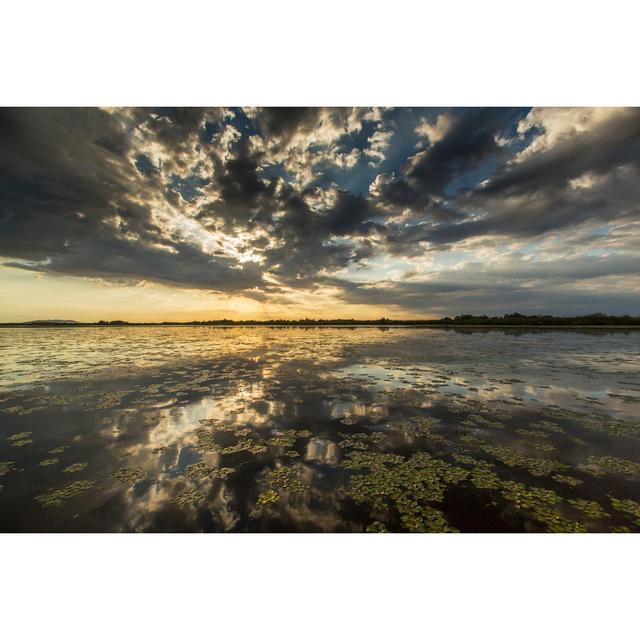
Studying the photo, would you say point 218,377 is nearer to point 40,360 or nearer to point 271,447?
point 271,447

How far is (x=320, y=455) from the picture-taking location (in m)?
6.20

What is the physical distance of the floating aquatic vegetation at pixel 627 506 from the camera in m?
4.27

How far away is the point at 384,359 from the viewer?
19531 mm

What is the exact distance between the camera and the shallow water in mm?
4301

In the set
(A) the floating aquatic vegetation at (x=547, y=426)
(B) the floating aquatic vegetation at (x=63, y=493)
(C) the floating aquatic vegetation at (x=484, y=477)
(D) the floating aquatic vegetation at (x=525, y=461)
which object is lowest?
(B) the floating aquatic vegetation at (x=63, y=493)

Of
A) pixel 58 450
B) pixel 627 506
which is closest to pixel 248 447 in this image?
pixel 58 450

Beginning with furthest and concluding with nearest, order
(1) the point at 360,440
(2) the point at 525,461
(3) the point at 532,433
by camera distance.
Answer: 1. (3) the point at 532,433
2. (1) the point at 360,440
3. (2) the point at 525,461

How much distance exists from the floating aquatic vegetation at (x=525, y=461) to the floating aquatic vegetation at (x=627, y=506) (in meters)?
0.97

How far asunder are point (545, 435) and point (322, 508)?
6324mm

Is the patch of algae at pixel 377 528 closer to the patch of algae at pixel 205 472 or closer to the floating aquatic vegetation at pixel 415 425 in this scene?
the patch of algae at pixel 205 472

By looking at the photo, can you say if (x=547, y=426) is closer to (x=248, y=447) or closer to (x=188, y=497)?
(x=248, y=447)

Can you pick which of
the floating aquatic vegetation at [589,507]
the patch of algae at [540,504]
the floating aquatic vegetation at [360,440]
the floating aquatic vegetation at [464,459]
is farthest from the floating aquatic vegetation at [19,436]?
the floating aquatic vegetation at [589,507]

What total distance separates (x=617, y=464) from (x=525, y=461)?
175cm

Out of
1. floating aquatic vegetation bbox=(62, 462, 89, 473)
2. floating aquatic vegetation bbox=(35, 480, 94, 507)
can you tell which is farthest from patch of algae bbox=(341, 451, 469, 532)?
floating aquatic vegetation bbox=(62, 462, 89, 473)
